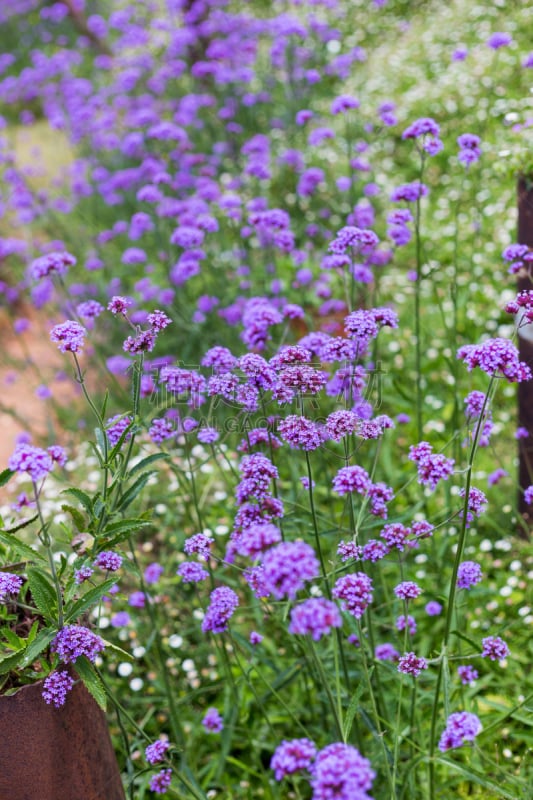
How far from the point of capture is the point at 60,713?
1815mm

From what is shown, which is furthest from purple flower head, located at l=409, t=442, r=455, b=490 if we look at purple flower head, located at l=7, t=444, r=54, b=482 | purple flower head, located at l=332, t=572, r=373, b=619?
purple flower head, located at l=7, t=444, r=54, b=482

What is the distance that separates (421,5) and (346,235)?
26.6ft

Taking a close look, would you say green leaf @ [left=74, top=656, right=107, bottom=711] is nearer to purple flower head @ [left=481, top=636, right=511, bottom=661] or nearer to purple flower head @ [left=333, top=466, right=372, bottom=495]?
purple flower head @ [left=333, top=466, right=372, bottom=495]

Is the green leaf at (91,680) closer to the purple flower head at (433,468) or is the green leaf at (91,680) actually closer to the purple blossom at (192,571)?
the purple blossom at (192,571)

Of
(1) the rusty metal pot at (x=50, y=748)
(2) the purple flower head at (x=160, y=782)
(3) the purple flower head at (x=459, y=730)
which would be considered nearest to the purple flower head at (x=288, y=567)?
(3) the purple flower head at (x=459, y=730)

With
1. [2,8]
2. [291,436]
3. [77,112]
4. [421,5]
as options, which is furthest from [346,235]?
[2,8]

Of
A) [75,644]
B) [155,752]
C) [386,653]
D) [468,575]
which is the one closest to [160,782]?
[155,752]

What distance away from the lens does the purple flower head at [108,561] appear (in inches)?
72.7

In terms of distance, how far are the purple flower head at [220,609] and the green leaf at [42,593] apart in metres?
0.36

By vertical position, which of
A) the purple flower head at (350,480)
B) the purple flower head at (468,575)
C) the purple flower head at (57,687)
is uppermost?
the purple flower head at (468,575)

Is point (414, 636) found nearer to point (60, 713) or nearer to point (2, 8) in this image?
point (60, 713)

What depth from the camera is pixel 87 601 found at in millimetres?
1748

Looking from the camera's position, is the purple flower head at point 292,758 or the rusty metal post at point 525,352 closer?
the purple flower head at point 292,758

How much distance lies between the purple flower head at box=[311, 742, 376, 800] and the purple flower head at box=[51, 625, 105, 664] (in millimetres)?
734
